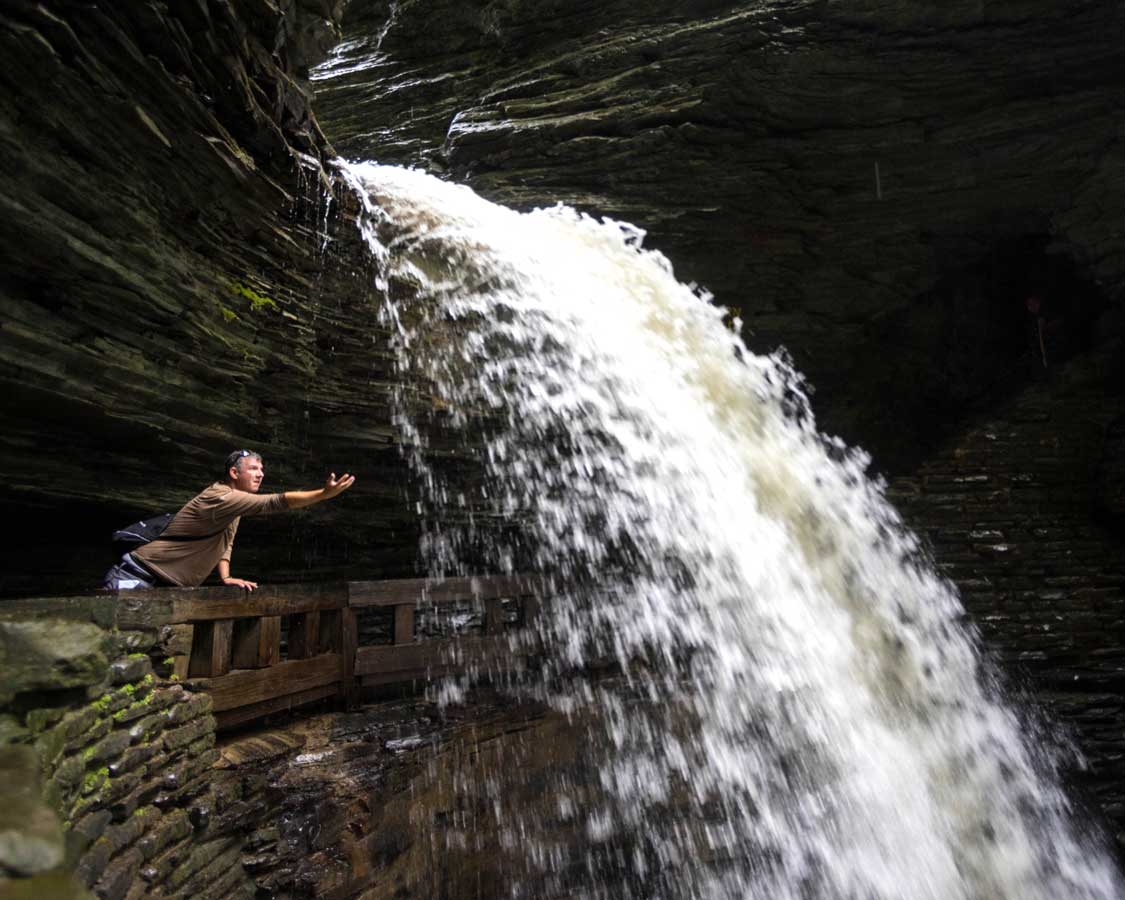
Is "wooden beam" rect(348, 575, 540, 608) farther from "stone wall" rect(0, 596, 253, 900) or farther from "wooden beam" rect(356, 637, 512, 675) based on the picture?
"stone wall" rect(0, 596, 253, 900)

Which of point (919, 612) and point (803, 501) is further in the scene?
point (919, 612)

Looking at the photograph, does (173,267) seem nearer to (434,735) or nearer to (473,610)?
(434,735)

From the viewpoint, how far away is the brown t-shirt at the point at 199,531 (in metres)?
4.34

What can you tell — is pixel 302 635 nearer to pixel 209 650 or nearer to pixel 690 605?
pixel 209 650

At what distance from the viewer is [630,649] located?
24.3ft

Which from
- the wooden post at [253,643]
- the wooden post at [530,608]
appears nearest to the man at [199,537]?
the wooden post at [253,643]

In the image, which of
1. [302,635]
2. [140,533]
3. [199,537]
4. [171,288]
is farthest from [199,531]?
[171,288]

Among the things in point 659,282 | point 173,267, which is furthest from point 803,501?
point 173,267

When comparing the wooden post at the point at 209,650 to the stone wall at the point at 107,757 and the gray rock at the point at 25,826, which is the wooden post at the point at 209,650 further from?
the gray rock at the point at 25,826

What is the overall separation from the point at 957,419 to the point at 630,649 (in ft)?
23.4

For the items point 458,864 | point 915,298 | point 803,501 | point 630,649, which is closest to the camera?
point 458,864

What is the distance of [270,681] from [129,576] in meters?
1.11

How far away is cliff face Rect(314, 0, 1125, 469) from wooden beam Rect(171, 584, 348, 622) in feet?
20.6

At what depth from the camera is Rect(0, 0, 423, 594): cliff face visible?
4.14 m
